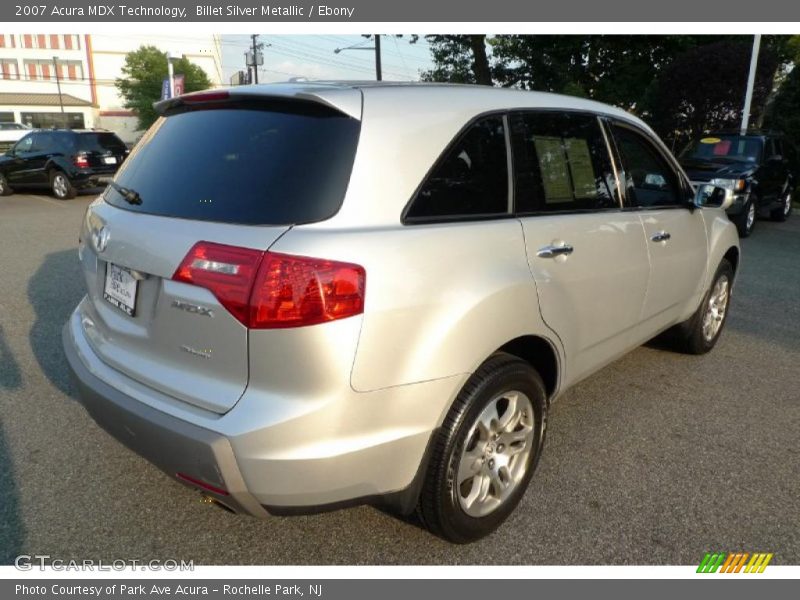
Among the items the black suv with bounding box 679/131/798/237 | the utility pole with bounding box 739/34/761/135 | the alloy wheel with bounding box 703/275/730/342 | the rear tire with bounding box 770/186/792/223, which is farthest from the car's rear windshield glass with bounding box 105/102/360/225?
the utility pole with bounding box 739/34/761/135

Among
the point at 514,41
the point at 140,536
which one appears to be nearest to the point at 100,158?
the point at 140,536

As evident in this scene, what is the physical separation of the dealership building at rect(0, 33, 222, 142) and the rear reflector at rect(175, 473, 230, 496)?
84.3 meters

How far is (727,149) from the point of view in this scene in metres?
10.6

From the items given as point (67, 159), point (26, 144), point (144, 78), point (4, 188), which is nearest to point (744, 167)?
point (67, 159)

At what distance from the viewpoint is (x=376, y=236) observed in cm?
191

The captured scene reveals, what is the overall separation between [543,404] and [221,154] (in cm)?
165

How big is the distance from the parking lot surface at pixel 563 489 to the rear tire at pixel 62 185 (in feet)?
37.3

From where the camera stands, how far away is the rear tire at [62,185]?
14273 millimetres

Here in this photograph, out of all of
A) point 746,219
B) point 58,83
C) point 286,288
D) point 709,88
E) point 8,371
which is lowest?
point 746,219

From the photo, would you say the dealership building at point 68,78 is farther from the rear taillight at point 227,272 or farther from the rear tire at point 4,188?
the rear taillight at point 227,272

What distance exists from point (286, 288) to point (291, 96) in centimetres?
76

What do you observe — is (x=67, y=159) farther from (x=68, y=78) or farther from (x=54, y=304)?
(x=68, y=78)

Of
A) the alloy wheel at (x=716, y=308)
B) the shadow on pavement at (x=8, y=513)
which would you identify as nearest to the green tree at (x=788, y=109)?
the alloy wheel at (x=716, y=308)

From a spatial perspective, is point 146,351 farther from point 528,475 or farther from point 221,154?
point 528,475
